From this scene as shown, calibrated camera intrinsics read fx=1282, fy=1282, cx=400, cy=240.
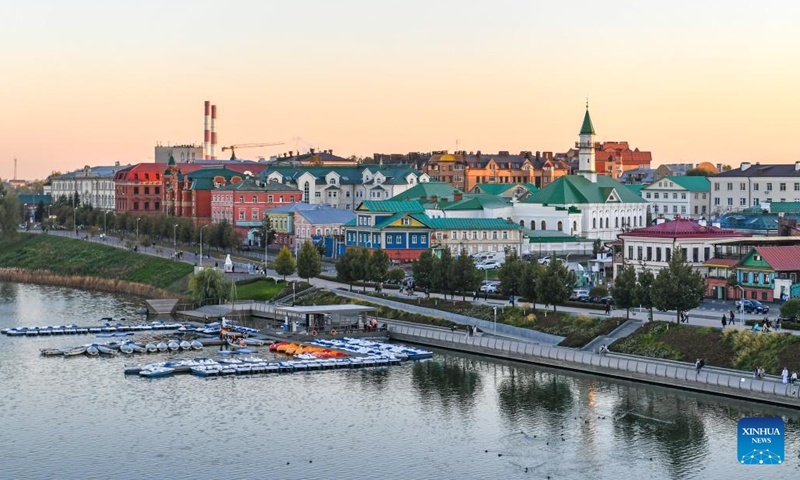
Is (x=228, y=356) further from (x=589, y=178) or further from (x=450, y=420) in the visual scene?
(x=589, y=178)

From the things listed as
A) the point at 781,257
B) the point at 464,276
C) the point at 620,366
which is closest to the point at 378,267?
the point at 464,276

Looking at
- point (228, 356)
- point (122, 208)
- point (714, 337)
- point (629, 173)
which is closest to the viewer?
point (714, 337)

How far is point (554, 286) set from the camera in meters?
71.4

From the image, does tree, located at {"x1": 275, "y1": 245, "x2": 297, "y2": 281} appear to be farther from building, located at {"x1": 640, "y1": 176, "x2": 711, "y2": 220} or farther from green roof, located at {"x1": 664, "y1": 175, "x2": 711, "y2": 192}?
green roof, located at {"x1": 664, "y1": 175, "x2": 711, "y2": 192}

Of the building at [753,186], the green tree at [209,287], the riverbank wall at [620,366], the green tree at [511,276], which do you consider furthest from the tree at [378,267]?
the building at [753,186]

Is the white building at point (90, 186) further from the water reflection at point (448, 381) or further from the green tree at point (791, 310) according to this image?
the green tree at point (791, 310)

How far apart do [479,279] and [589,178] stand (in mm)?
48304

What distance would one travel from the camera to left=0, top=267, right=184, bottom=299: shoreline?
10188cm

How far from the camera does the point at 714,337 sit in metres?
60.5

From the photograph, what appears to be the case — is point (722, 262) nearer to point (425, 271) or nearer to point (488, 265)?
point (425, 271)

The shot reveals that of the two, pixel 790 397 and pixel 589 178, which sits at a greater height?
pixel 589 178

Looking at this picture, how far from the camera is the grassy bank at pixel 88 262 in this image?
344 feet

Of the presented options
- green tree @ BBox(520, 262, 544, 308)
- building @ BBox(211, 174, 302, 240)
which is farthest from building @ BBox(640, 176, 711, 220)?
green tree @ BBox(520, 262, 544, 308)

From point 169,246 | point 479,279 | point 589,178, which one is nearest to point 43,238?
point 169,246
